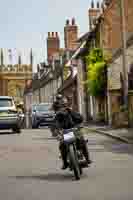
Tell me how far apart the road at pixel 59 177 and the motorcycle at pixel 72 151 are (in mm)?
236

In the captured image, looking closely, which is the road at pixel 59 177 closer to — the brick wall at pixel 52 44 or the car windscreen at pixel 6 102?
the car windscreen at pixel 6 102

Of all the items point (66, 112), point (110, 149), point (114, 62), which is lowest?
point (110, 149)

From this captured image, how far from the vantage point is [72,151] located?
12375mm

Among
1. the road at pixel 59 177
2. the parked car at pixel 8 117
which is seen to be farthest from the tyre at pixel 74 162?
the parked car at pixel 8 117

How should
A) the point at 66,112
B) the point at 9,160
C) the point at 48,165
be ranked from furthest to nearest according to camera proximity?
1. the point at 9,160
2. the point at 48,165
3. the point at 66,112

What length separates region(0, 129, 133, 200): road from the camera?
10367 millimetres

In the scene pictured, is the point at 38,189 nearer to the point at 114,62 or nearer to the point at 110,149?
the point at 110,149

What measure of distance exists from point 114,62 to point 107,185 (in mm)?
29789

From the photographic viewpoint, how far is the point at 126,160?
1611cm

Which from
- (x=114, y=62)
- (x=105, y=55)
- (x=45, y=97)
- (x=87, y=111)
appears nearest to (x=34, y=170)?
(x=114, y=62)

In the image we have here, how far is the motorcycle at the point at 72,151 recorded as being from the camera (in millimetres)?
12297

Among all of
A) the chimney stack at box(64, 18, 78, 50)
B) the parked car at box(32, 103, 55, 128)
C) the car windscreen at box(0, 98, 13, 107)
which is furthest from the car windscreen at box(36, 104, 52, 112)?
the chimney stack at box(64, 18, 78, 50)

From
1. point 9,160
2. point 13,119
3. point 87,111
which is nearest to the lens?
Result: point 9,160

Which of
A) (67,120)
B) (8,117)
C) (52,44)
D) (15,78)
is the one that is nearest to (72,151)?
(67,120)
